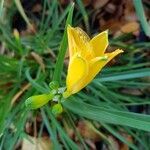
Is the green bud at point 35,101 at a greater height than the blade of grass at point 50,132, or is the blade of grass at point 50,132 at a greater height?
the green bud at point 35,101

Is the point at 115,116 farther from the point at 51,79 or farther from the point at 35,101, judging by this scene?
the point at 51,79

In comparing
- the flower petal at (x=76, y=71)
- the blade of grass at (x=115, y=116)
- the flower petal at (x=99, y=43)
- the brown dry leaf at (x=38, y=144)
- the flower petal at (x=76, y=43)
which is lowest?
the brown dry leaf at (x=38, y=144)

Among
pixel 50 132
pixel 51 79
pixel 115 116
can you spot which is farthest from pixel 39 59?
pixel 115 116

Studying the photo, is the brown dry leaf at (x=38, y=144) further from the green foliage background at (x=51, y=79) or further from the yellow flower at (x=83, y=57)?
the yellow flower at (x=83, y=57)

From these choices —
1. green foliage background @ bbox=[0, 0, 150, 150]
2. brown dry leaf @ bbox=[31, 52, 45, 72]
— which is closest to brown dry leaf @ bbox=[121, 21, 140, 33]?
green foliage background @ bbox=[0, 0, 150, 150]

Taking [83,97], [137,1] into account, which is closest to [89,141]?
[83,97]

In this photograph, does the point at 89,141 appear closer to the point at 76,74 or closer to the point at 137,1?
the point at 137,1

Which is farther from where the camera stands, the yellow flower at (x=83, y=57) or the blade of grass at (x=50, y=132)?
the blade of grass at (x=50, y=132)

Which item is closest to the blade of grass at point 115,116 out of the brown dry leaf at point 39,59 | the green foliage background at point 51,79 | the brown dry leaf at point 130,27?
the green foliage background at point 51,79

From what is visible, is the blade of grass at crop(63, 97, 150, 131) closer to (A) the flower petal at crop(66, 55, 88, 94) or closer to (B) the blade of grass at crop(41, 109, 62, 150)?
(A) the flower petal at crop(66, 55, 88, 94)
